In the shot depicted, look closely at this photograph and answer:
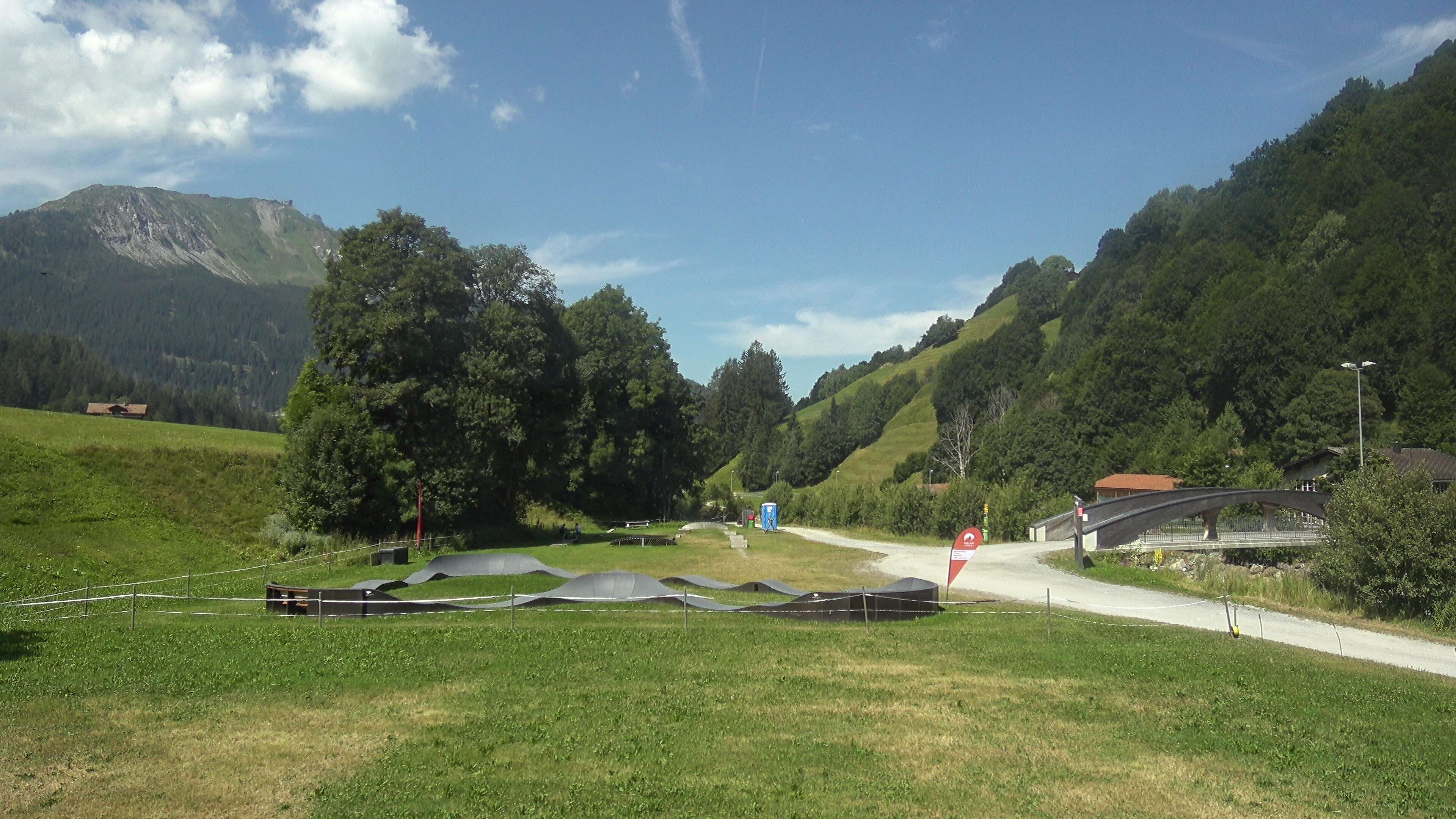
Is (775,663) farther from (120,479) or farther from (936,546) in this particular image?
(936,546)

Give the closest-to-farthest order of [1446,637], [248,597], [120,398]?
[1446,637] < [248,597] < [120,398]

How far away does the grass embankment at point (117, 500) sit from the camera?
1083 inches

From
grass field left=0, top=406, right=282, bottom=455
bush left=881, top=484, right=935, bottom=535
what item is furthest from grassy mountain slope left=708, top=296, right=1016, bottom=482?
grass field left=0, top=406, right=282, bottom=455

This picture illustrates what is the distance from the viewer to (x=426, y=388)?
46531mm

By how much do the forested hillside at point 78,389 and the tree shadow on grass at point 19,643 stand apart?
349 feet

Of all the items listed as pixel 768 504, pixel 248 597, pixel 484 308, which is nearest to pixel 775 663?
pixel 248 597

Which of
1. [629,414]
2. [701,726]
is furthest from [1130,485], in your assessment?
[701,726]

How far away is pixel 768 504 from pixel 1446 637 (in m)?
48.0

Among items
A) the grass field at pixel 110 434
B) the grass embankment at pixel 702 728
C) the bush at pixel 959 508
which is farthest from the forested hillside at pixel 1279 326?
the grass embankment at pixel 702 728

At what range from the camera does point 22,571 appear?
2498 centimetres

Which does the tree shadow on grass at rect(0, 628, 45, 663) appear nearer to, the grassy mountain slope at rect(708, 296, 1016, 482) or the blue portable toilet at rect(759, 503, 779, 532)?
the blue portable toilet at rect(759, 503, 779, 532)

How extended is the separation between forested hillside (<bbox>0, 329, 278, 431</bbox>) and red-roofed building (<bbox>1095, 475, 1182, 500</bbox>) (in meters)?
102

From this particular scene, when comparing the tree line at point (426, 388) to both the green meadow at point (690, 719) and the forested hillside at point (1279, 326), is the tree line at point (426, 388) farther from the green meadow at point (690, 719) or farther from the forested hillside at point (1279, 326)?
the forested hillside at point (1279, 326)

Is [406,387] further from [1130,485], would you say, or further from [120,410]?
[120,410]
